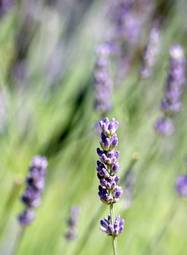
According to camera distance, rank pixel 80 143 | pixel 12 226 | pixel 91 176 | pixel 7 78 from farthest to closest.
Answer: pixel 7 78, pixel 91 176, pixel 80 143, pixel 12 226

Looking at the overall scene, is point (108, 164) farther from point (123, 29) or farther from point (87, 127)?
point (123, 29)

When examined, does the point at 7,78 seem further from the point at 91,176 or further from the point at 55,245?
the point at 55,245

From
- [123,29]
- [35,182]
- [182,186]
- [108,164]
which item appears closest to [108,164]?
[108,164]

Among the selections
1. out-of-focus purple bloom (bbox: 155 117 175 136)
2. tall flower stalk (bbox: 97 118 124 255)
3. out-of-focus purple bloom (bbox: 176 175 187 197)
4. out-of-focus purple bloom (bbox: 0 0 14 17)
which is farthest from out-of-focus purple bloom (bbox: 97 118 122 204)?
out-of-focus purple bloom (bbox: 0 0 14 17)

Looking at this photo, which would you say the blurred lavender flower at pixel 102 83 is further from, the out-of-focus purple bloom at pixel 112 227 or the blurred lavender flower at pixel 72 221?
the out-of-focus purple bloom at pixel 112 227

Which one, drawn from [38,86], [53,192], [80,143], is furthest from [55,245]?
[38,86]
